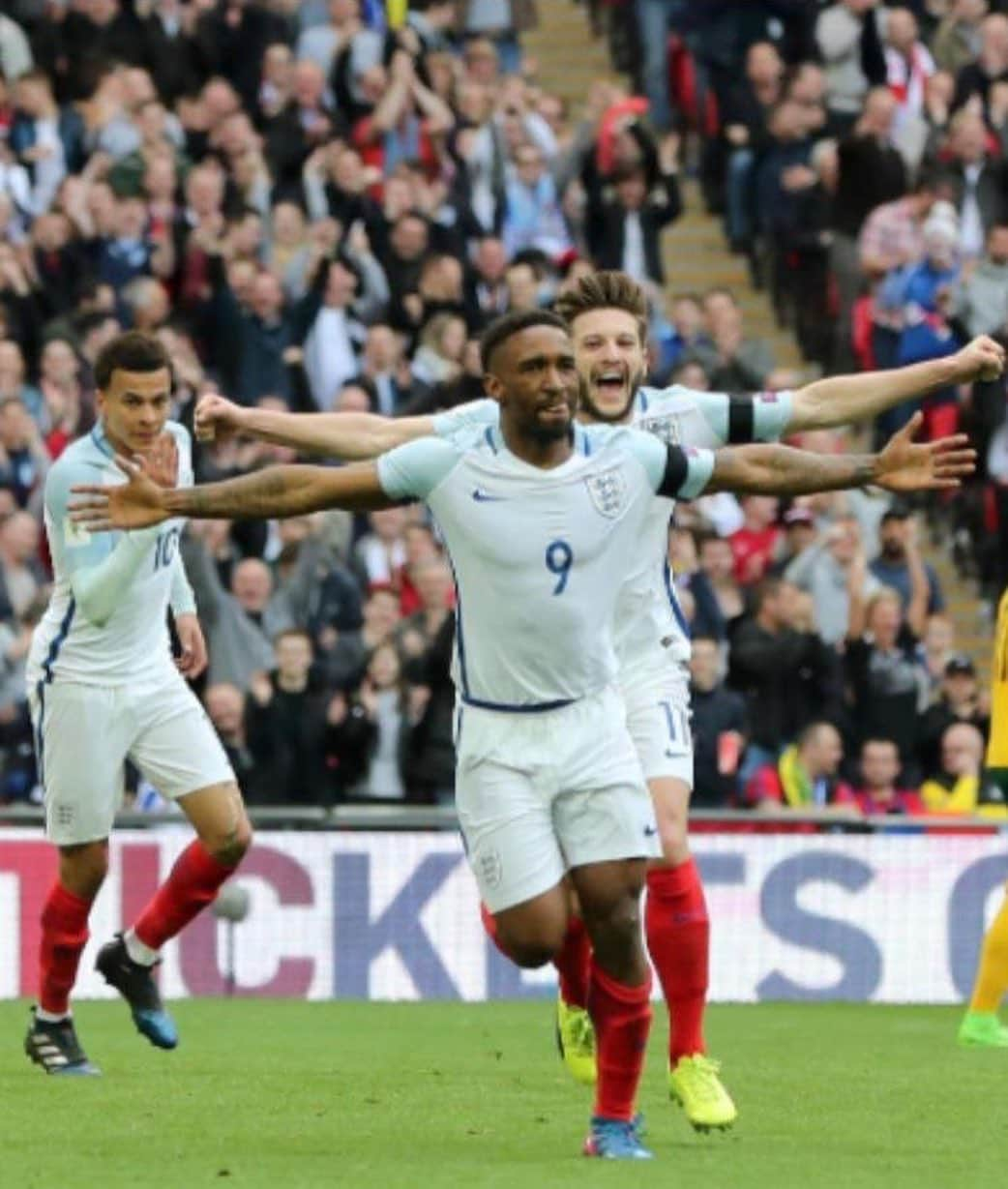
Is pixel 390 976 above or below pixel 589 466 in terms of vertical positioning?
below

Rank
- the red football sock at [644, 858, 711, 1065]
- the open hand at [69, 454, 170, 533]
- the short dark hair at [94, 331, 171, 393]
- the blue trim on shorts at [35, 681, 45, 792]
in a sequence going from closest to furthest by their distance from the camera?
the open hand at [69, 454, 170, 533]
the red football sock at [644, 858, 711, 1065]
the short dark hair at [94, 331, 171, 393]
the blue trim on shorts at [35, 681, 45, 792]

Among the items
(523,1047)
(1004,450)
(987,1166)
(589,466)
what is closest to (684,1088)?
(987,1166)

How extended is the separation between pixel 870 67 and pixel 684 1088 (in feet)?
49.2

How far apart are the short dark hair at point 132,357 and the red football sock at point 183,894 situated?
70.7 inches

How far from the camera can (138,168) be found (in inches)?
888

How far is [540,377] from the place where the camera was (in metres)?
10.1

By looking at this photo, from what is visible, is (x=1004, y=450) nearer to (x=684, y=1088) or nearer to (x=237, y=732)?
(x=237, y=732)

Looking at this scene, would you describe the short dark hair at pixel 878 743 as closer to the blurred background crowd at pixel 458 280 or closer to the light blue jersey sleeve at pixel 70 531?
the blurred background crowd at pixel 458 280

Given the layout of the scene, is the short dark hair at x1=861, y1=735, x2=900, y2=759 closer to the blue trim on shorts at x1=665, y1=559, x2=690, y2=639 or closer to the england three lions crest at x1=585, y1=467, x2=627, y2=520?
the blue trim on shorts at x1=665, y1=559, x2=690, y2=639

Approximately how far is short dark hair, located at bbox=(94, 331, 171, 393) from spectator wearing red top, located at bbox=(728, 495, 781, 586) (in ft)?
26.5

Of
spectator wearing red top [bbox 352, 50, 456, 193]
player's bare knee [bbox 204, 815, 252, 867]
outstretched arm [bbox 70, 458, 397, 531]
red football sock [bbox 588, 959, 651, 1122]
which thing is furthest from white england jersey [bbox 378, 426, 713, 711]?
spectator wearing red top [bbox 352, 50, 456, 193]

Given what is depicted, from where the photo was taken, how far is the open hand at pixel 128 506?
392 inches

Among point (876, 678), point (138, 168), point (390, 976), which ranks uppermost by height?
point (138, 168)

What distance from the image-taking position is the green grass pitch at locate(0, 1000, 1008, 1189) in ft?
32.8
